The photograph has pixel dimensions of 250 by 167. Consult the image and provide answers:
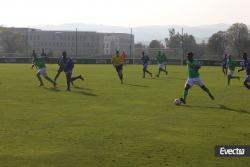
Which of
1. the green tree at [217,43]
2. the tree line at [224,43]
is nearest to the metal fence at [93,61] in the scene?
the tree line at [224,43]

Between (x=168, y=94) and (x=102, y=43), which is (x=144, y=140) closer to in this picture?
(x=168, y=94)

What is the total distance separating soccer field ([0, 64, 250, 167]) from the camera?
10.2 m

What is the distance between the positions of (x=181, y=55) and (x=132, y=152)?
Answer: 207 ft

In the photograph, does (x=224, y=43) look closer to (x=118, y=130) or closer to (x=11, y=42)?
(x=11, y=42)

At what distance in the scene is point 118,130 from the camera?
13.5 m

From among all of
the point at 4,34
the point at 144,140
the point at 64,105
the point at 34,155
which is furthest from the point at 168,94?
the point at 4,34

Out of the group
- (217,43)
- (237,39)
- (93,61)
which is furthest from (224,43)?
(93,61)

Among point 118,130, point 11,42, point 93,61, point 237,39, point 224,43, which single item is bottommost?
point 118,130

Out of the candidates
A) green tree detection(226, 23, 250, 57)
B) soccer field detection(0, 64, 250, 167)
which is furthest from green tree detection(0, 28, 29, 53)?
soccer field detection(0, 64, 250, 167)

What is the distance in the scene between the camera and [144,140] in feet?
40.0

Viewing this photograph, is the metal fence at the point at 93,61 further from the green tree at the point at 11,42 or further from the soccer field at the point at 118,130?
the soccer field at the point at 118,130

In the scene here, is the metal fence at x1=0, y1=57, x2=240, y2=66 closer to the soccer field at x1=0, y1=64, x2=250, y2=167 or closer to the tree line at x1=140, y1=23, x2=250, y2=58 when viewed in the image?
the tree line at x1=140, y1=23, x2=250, y2=58

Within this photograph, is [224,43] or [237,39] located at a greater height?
[237,39]

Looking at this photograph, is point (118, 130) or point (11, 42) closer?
point (118, 130)
